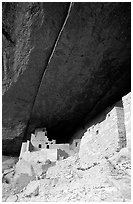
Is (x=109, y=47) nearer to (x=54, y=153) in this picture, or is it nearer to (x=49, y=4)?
(x=49, y=4)

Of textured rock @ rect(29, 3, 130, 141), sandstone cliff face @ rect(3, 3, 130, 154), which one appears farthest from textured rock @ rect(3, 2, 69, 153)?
textured rock @ rect(29, 3, 130, 141)

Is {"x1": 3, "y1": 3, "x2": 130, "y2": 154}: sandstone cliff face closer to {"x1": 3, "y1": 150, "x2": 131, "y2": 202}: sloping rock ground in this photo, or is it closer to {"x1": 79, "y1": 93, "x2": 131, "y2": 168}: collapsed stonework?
{"x1": 79, "y1": 93, "x2": 131, "y2": 168}: collapsed stonework

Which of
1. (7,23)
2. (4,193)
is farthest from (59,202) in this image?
(7,23)

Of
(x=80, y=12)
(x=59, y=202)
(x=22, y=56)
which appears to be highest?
(x=80, y=12)

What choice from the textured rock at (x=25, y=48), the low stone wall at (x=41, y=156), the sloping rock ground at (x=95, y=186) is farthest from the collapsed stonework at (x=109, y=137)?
the textured rock at (x=25, y=48)

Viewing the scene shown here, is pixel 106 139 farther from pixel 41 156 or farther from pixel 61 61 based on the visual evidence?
pixel 41 156

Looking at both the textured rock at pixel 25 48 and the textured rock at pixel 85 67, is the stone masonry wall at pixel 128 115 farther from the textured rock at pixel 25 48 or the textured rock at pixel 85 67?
the textured rock at pixel 25 48

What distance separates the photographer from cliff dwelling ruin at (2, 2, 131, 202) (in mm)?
5645

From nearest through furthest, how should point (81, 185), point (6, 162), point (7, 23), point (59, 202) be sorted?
point (59, 202) → point (81, 185) → point (7, 23) → point (6, 162)

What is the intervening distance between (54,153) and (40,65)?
3.89 meters

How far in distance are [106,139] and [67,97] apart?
5.29 metres

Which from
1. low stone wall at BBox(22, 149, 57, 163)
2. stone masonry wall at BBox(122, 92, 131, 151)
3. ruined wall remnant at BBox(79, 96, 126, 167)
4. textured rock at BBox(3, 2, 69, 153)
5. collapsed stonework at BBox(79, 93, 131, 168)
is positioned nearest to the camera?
stone masonry wall at BBox(122, 92, 131, 151)

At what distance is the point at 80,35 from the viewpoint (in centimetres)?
879

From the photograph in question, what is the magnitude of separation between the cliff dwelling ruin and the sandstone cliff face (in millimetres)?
34
